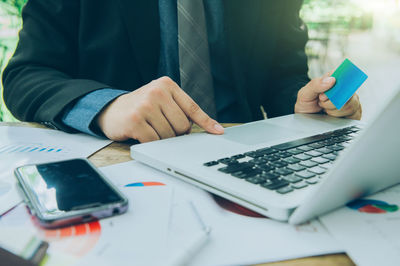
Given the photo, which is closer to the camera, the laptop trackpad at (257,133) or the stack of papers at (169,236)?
the stack of papers at (169,236)

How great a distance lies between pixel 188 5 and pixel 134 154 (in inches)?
20.4

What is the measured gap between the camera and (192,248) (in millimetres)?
301

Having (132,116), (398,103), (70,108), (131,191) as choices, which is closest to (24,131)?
(70,108)

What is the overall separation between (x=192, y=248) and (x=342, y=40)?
8058 millimetres

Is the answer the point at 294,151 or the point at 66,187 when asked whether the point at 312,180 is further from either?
the point at 66,187

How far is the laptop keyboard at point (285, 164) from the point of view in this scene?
15.5 inches

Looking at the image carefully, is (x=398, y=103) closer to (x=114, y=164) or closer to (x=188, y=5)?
(x=114, y=164)

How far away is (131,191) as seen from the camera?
1.41ft

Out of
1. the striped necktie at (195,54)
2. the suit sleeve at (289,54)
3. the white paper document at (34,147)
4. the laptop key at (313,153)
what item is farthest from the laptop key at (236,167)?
the suit sleeve at (289,54)

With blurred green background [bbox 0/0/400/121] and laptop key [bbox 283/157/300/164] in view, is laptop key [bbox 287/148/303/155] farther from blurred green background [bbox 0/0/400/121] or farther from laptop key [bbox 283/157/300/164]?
blurred green background [bbox 0/0/400/121]

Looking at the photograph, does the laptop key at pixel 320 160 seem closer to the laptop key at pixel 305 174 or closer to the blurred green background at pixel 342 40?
the laptop key at pixel 305 174

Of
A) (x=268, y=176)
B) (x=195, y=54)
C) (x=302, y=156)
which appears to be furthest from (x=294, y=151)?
(x=195, y=54)

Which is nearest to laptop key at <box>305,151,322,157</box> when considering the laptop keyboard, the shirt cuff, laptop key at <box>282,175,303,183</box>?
the laptop keyboard

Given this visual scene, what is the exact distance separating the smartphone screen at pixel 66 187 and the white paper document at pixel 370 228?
22cm
